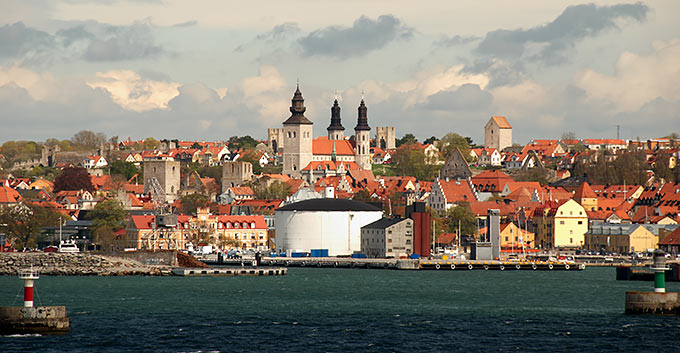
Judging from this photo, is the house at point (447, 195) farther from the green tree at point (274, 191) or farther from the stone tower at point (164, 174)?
the stone tower at point (164, 174)

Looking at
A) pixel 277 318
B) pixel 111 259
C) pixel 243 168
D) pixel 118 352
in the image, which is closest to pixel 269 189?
pixel 243 168

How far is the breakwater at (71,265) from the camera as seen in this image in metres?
84.9

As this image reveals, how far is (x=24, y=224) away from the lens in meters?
114

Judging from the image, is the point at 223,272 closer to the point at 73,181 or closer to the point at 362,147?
the point at 73,181

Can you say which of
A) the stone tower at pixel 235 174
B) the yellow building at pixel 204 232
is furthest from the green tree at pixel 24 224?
the stone tower at pixel 235 174

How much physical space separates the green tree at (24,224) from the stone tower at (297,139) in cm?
6658

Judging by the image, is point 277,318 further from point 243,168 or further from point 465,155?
point 465,155

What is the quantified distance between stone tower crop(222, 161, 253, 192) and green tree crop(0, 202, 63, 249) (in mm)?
50503

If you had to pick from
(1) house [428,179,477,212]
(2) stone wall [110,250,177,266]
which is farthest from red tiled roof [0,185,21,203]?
(2) stone wall [110,250,177,266]

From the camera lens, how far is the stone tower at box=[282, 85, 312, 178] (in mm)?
185500

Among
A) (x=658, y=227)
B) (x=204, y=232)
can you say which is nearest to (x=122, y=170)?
(x=204, y=232)

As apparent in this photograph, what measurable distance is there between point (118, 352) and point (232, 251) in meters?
70.6

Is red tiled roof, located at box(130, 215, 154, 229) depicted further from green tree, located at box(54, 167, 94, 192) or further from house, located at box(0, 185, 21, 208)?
green tree, located at box(54, 167, 94, 192)

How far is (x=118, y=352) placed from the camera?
142 ft
